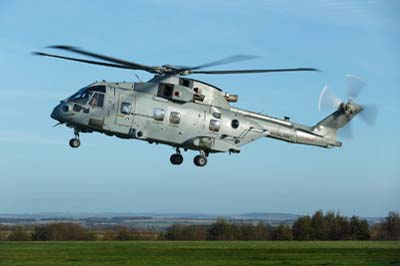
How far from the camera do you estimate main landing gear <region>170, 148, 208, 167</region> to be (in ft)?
135

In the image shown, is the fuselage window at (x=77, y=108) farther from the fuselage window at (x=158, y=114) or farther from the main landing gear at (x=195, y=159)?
the main landing gear at (x=195, y=159)

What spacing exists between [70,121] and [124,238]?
69.6m

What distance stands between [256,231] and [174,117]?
75.8 m

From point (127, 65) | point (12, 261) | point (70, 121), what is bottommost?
point (12, 261)

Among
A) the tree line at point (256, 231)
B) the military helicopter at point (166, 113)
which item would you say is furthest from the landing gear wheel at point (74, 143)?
the tree line at point (256, 231)

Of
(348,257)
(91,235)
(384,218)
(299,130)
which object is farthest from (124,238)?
(299,130)

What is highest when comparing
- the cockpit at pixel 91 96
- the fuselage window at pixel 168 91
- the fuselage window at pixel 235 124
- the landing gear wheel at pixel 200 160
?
the fuselage window at pixel 168 91

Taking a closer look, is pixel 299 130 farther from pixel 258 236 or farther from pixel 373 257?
pixel 258 236

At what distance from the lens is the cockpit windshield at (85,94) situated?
3919 cm

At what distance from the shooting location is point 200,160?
1619 inches

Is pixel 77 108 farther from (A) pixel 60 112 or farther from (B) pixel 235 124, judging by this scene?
(B) pixel 235 124

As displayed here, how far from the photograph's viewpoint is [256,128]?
4231 cm

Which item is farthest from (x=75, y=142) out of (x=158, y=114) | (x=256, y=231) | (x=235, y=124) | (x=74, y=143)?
(x=256, y=231)

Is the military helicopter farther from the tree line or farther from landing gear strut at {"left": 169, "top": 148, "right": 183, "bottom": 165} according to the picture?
the tree line
